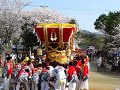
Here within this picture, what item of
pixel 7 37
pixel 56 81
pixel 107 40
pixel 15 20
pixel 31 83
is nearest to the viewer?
pixel 56 81

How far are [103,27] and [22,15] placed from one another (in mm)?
19506

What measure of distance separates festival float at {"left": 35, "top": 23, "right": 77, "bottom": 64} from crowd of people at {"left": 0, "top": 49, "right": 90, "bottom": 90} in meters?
1.57

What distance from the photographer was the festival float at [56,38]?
18.3 metres

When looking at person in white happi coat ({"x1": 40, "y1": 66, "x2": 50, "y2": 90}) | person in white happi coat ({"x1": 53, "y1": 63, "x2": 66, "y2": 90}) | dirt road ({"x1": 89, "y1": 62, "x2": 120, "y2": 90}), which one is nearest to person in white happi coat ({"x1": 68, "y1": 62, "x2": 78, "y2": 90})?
person in white happi coat ({"x1": 53, "y1": 63, "x2": 66, "y2": 90})

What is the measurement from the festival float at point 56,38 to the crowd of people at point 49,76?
61.6 inches

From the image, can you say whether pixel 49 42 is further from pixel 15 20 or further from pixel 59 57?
pixel 15 20

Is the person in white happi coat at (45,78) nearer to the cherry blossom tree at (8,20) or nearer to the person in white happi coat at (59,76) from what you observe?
the person in white happi coat at (59,76)

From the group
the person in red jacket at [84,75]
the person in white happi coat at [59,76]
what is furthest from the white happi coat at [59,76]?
the person in red jacket at [84,75]

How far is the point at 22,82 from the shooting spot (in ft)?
52.4

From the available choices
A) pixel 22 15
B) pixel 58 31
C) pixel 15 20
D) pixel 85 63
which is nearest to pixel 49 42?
pixel 58 31

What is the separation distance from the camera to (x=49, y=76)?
1548 centimetres

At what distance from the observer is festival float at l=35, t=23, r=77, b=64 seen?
1827 cm

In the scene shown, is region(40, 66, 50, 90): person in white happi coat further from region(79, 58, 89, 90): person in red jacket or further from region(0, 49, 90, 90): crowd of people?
region(79, 58, 89, 90): person in red jacket

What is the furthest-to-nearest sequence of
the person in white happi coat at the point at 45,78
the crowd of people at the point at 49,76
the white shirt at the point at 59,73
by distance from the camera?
the person in white happi coat at the point at 45,78 → the crowd of people at the point at 49,76 → the white shirt at the point at 59,73
